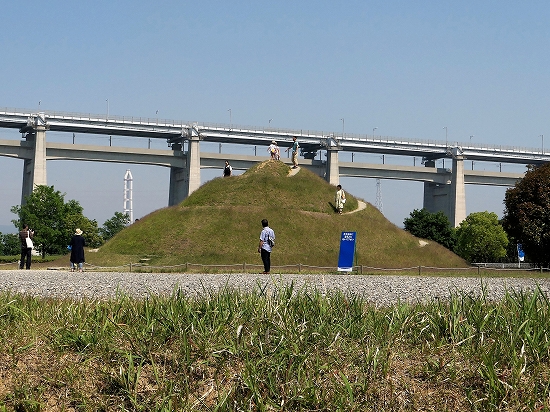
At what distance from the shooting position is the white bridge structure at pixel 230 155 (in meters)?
104

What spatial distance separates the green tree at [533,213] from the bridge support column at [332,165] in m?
69.2

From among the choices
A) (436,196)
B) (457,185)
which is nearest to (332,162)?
(457,185)

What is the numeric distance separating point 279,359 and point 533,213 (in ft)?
152

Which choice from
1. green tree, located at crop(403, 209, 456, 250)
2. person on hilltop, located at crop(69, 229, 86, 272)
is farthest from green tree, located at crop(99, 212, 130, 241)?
person on hilltop, located at crop(69, 229, 86, 272)

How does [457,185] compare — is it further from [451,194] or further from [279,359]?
[279,359]

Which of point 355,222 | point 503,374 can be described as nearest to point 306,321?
point 503,374

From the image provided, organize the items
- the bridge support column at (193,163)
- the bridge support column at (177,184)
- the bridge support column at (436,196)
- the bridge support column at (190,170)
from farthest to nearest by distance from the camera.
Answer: the bridge support column at (436,196) → the bridge support column at (177,184) → the bridge support column at (190,170) → the bridge support column at (193,163)

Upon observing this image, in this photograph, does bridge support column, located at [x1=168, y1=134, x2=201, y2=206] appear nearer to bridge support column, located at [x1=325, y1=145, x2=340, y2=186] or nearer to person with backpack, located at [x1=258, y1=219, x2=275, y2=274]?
bridge support column, located at [x1=325, y1=145, x2=340, y2=186]

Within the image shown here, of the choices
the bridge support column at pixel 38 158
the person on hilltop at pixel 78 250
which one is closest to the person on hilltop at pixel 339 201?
the person on hilltop at pixel 78 250

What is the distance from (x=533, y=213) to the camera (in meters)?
51.7

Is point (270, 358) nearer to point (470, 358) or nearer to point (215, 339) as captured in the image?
point (215, 339)

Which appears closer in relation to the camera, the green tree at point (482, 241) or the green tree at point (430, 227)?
the green tree at point (430, 227)

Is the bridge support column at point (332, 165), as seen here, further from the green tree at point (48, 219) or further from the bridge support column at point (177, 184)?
the green tree at point (48, 219)

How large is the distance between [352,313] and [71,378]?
180 inches
